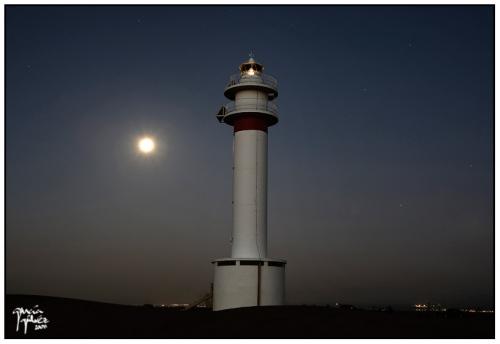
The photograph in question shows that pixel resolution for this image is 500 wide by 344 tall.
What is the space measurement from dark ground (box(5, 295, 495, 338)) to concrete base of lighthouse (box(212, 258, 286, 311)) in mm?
7237

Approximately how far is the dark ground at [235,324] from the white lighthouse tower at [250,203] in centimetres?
735

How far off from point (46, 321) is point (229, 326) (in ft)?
20.7

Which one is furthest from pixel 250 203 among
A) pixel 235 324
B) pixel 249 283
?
pixel 235 324

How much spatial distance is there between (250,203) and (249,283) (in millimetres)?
4288

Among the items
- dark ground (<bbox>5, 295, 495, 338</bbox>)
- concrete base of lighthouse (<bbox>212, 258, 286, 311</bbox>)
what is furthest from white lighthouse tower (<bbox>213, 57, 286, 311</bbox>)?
dark ground (<bbox>5, 295, 495, 338</bbox>)

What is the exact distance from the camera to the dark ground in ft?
65.6

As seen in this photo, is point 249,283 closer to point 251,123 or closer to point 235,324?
point 251,123

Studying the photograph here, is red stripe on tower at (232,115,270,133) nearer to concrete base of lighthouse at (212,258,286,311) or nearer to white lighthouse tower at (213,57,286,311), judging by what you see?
white lighthouse tower at (213,57,286,311)

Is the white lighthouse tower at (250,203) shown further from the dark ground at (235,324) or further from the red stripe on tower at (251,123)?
the dark ground at (235,324)

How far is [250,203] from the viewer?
111 feet

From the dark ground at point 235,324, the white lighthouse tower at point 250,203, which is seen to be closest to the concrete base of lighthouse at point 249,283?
the white lighthouse tower at point 250,203

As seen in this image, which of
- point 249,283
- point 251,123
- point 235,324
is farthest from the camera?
point 251,123

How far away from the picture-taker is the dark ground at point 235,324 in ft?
65.6

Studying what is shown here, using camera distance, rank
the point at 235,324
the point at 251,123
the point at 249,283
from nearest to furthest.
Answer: the point at 235,324 → the point at 249,283 → the point at 251,123
